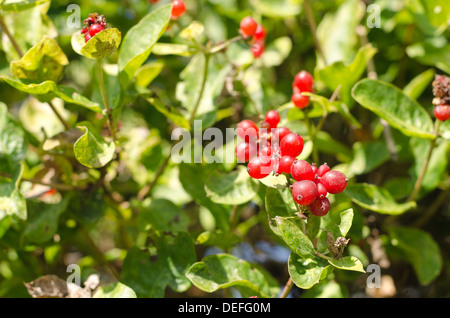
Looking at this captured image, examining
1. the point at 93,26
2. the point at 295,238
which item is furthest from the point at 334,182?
the point at 93,26

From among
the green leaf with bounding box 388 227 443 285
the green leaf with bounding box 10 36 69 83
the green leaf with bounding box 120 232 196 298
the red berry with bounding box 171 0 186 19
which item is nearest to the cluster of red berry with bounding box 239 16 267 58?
the red berry with bounding box 171 0 186 19

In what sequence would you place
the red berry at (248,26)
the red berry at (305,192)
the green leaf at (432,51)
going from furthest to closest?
the green leaf at (432,51) < the red berry at (248,26) < the red berry at (305,192)

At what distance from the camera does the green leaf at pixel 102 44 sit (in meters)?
1.16

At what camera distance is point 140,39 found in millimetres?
1367

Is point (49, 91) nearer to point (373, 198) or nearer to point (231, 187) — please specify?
point (231, 187)

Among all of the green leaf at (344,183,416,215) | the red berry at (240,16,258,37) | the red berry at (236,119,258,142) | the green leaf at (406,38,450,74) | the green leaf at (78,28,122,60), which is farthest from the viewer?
the green leaf at (406,38,450,74)

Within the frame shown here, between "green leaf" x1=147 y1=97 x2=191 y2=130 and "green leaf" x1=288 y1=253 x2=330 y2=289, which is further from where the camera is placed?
"green leaf" x1=147 y1=97 x2=191 y2=130

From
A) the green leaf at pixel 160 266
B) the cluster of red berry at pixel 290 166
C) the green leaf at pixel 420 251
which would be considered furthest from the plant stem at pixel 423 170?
the green leaf at pixel 160 266

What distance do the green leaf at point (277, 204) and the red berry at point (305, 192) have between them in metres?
0.17

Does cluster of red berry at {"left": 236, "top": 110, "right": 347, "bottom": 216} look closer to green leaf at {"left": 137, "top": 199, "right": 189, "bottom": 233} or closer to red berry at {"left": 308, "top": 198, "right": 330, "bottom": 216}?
red berry at {"left": 308, "top": 198, "right": 330, "bottom": 216}

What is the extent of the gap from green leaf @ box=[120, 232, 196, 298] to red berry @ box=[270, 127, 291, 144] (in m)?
0.39

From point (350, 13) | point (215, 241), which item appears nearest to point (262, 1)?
point (350, 13)

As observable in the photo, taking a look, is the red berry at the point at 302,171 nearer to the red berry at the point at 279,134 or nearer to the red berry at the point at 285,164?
the red berry at the point at 285,164

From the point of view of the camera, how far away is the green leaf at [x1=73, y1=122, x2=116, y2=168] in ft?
3.97
